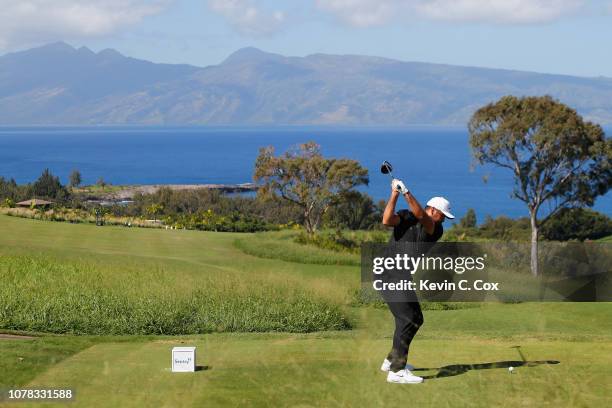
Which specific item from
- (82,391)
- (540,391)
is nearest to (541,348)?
(540,391)

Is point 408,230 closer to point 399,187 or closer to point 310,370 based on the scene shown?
point 399,187

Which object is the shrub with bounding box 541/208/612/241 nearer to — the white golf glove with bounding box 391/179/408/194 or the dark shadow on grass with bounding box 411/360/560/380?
the dark shadow on grass with bounding box 411/360/560/380

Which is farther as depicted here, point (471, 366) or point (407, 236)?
point (471, 366)

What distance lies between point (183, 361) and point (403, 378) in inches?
91.4

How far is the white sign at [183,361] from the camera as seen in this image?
28.6 feet

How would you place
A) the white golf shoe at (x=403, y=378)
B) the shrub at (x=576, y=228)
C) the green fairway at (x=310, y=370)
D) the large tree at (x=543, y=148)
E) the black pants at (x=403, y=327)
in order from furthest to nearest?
1. the shrub at (x=576, y=228)
2. the large tree at (x=543, y=148)
3. the black pants at (x=403, y=327)
4. the white golf shoe at (x=403, y=378)
5. the green fairway at (x=310, y=370)

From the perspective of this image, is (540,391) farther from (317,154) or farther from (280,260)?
(317,154)

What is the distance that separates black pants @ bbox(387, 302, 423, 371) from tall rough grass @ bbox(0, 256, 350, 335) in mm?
6498

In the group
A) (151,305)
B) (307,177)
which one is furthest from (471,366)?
(307,177)

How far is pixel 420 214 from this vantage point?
320 inches

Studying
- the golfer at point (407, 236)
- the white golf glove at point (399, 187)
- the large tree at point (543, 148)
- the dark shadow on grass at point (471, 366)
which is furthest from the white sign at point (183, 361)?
the large tree at point (543, 148)

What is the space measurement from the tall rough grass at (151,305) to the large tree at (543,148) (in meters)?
22.1

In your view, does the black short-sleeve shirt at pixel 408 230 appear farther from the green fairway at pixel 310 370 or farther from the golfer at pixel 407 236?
the green fairway at pixel 310 370

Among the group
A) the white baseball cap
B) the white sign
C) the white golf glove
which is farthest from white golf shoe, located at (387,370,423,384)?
the white sign
